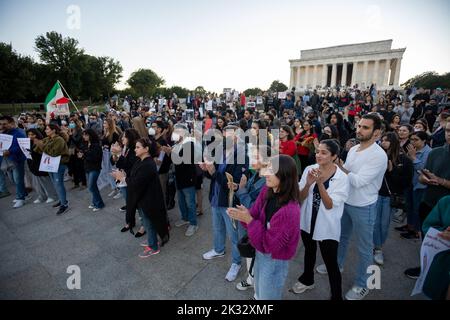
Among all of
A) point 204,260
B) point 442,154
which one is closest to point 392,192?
point 442,154

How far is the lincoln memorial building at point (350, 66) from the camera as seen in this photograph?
45.9 m

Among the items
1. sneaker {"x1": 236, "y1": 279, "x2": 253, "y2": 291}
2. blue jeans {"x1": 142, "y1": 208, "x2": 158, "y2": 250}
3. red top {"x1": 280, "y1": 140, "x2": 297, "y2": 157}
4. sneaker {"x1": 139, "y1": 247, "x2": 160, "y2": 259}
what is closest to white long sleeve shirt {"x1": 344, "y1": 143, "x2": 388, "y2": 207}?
sneaker {"x1": 236, "y1": 279, "x2": 253, "y2": 291}

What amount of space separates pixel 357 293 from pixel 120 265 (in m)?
3.60

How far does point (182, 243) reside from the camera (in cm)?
448

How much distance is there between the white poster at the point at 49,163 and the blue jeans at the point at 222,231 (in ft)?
14.7

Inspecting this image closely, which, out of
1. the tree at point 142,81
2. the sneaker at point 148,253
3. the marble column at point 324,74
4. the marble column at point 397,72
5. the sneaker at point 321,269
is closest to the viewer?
the sneaker at point 321,269

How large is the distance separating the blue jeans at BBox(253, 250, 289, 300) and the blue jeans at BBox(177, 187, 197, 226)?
254 cm

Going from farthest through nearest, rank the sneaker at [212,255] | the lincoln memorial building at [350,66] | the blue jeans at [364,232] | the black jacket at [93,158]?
the lincoln memorial building at [350,66] < the black jacket at [93,158] < the sneaker at [212,255] < the blue jeans at [364,232]

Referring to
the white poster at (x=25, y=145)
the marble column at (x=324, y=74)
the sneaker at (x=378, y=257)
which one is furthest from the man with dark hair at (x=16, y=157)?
the marble column at (x=324, y=74)

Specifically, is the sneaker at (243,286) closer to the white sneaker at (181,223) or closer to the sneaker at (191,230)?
the sneaker at (191,230)

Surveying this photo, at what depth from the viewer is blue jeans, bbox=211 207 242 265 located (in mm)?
3548

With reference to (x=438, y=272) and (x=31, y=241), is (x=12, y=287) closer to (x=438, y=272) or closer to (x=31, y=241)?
(x=31, y=241)

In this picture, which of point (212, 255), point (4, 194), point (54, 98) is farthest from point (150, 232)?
point (54, 98)

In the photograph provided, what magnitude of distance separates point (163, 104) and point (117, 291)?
17.2 meters
